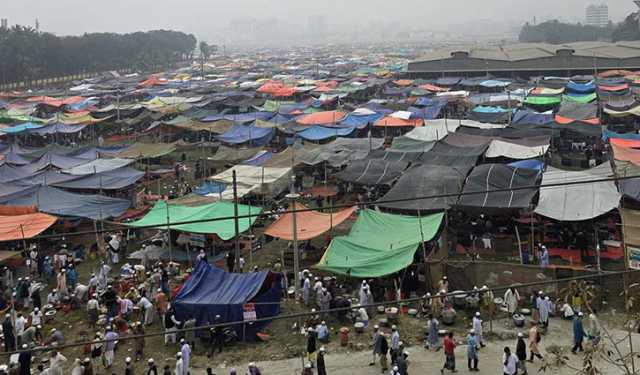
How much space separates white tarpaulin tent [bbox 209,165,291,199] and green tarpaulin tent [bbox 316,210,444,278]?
414cm

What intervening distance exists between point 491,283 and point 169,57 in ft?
290

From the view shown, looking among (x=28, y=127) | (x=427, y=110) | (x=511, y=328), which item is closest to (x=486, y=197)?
(x=511, y=328)

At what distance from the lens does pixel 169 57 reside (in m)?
92.2

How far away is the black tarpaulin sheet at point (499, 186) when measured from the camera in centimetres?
1280

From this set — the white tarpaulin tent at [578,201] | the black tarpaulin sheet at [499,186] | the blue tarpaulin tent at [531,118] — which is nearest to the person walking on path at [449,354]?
the black tarpaulin sheet at [499,186]

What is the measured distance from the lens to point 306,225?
43.0 feet

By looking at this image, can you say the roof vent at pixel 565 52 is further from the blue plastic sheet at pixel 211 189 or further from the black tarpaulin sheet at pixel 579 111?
the blue plastic sheet at pixel 211 189

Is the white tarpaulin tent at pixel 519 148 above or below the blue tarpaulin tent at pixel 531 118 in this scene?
below

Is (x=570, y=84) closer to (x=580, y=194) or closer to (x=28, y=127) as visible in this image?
(x=580, y=194)

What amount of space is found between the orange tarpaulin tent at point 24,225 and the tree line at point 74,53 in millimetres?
48706

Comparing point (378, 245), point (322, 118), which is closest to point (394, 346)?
point (378, 245)

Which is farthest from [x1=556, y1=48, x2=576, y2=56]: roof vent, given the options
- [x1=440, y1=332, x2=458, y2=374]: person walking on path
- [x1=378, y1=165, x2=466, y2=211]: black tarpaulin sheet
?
[x1=440, y1=332, x2=458, y2=374]: person walking on path

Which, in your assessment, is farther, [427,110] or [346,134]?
[427,110]

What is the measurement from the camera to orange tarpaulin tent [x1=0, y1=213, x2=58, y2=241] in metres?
12.8
